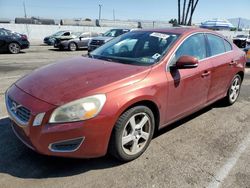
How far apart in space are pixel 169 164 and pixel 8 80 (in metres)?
6.02

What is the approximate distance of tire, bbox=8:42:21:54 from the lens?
15.8 meters

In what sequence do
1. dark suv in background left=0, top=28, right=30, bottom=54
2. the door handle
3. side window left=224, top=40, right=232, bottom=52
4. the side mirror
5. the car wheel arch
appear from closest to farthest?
the car wheel arch
the side mirror
the door handle
side window left=224, top=40, right=232, bottom=52
dark suv in background left=0, top=28, right=30, bottom=54

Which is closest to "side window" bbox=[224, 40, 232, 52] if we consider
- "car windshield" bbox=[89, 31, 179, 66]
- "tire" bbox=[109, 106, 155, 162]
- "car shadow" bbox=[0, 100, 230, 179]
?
"car windshield" bbox=[89, 31, 179, 66]

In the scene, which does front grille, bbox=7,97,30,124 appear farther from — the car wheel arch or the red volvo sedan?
the car wheel arch

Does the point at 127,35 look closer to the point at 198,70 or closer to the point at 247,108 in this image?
the point at 198,70

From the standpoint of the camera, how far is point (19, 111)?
3.11 m

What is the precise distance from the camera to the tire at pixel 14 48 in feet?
51.7

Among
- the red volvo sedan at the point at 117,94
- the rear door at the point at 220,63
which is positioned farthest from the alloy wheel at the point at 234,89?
the red volvo sedan at the point at 117,94

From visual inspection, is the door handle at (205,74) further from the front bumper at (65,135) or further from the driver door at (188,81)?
the front bumper at (65,135)

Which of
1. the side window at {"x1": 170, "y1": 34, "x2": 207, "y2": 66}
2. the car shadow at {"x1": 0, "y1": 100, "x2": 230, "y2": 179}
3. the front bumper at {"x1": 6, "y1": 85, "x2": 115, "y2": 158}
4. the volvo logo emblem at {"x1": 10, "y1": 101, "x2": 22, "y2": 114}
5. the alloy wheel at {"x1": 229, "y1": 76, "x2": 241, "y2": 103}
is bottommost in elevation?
the car shadow at {"x1": 0, "y1": 100, "x2": 230, "y2": 179}

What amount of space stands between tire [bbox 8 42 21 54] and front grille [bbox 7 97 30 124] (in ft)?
44.9

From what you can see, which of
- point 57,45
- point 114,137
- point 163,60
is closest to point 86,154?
point 114,137

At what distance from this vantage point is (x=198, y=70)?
13.7 feet

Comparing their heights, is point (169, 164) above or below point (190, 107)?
below
